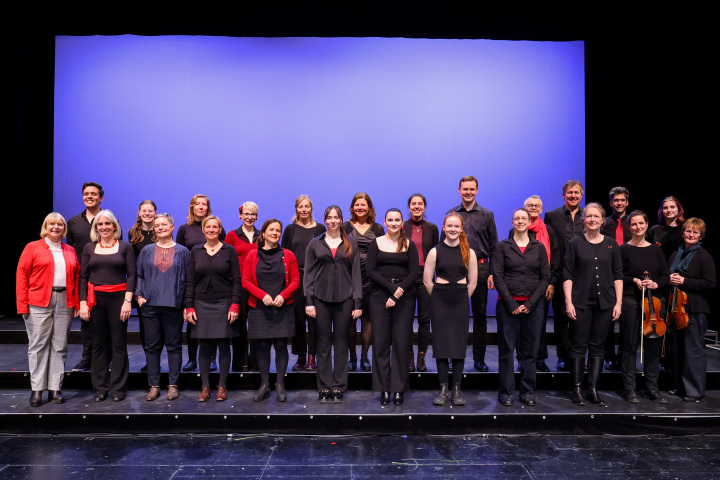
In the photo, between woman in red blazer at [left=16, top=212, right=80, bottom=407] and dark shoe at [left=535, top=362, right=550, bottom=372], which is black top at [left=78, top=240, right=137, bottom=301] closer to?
woman in red blazer at [left=16, top=212, right=80, bottom=407]

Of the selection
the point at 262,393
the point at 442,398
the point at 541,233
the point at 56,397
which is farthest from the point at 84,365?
the point at 541,233

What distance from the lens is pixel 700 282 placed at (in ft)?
12.6

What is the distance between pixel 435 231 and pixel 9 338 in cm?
459

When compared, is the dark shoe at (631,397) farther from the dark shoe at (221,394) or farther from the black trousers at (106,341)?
the black trousers at (106,341)

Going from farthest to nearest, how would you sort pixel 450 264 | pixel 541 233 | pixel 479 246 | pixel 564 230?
pixel 564 230, pixel 479 246, pixel 541 233, pixel 450 264

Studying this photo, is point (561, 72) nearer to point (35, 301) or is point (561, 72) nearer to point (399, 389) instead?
point (399, 389)

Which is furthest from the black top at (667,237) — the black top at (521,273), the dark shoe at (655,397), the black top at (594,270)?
the black top at (521,273)

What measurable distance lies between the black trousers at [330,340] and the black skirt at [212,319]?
65cm

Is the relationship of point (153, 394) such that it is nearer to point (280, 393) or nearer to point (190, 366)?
point (190, 366)

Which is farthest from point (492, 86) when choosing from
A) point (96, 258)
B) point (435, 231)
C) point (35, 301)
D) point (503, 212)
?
point (35, 301)

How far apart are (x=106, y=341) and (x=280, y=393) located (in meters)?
1.34

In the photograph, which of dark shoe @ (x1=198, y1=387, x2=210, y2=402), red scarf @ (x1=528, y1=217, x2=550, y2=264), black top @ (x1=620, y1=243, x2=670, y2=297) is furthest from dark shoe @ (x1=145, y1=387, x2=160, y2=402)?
black top @ (x1=620, y1=243, x2=670, y2=297)

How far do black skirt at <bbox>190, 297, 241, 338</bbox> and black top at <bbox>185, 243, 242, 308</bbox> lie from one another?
5 centimetres

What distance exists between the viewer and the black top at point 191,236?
4.25m
